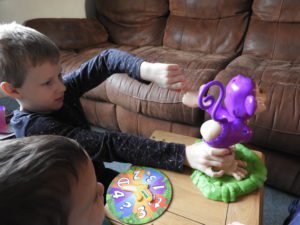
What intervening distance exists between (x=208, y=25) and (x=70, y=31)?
36.6 inches

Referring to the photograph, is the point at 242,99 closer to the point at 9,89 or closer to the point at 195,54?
the point at 9,89

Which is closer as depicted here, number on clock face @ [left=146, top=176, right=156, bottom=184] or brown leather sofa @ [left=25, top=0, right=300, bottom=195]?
number on clock face @ [left=146, top=176, right=156, bottom=184]

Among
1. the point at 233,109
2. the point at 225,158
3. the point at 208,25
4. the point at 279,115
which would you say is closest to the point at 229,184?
the point at 225,158

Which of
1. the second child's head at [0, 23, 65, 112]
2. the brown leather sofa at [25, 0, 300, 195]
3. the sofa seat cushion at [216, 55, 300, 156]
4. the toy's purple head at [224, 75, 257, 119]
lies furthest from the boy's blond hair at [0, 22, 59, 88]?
the sofa seat cushion at [216, 55, 300, 156]

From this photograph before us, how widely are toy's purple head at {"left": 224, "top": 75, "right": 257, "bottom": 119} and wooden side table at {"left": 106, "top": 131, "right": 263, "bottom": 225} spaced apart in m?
0.23

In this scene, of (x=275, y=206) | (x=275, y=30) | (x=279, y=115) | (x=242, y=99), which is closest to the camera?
(x=242, y=99)

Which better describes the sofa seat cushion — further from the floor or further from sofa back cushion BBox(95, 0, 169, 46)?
sofa back cushion BBox(95, 0, 169, 46)

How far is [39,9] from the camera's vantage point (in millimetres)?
2002

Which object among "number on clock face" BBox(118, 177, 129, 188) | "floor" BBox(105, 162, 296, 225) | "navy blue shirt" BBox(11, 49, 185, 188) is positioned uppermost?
"navy blue shirt" BBox(11, 49, 185, 188)

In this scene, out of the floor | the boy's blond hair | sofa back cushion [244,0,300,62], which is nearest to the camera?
the boy's blond hair

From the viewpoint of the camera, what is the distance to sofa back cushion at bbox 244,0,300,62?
1.54 m

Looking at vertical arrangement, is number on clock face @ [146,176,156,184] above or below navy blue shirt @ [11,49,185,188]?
below

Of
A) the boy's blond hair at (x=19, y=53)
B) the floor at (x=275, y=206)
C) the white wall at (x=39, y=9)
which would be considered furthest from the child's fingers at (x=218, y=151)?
the white wall at (x=39, y=9)

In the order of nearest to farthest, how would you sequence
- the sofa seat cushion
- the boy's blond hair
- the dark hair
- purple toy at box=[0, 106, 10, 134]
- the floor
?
the dark hair, the boy's blond hair, the sofa seat cushion, the floor, purple toy at box=[0, 106, 10, 134]
